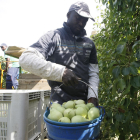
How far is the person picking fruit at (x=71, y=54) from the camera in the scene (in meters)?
1.48

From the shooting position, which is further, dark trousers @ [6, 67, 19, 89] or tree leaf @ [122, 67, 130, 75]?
dark trousers @ [6, 67, 19, 89]

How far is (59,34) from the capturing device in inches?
67.8

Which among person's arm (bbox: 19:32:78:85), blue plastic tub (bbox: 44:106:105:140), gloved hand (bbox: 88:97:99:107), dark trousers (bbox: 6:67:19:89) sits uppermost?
person's arm (bbox: 19:32:78:85)

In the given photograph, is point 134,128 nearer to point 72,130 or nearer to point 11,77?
point 72,130

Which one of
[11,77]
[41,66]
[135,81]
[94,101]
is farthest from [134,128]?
[11,77]

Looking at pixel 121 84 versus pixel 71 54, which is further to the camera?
pixel 71 54

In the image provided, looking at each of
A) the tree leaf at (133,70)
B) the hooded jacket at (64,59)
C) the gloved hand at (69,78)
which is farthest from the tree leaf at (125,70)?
the hooded jacket at (64,59)

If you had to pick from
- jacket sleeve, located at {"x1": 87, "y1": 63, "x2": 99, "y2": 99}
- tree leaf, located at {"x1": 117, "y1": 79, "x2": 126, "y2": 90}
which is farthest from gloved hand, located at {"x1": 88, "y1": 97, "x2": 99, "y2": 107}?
tree leaf, located at {"x1": 117, "y1": 79, "x2": 126, "y2": 90}

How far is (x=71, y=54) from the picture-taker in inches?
68.0

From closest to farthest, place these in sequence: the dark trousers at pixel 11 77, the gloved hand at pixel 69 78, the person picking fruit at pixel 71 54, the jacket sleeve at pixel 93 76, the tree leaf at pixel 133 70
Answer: the tree leaf at pixel 133 70, the gloved hand at pixel 69 78, the person picking fruit at pixel 71 54, the jacket sleeve at pixel 93 76, the dark trousers at pixel 11 77

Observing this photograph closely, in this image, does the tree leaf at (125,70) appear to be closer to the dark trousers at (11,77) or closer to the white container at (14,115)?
the white container at (14,115)

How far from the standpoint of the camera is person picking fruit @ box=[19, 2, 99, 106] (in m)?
1.48

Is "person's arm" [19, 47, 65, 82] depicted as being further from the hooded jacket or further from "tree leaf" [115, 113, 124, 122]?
"tree leaf" [115, 113, 124, 122]

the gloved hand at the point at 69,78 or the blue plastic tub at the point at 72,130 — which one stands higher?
the gloved hand at the point at 69,78
